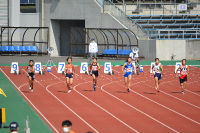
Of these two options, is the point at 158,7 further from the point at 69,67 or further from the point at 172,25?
the point at 69,67

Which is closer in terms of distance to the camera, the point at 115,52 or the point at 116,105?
the point at 116,105

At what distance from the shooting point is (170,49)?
126 ft

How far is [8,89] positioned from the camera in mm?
19922

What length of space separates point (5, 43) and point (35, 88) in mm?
25862

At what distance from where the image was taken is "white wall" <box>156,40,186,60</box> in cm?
3809

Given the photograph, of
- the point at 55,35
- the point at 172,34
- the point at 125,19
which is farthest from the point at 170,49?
the point at 55,35

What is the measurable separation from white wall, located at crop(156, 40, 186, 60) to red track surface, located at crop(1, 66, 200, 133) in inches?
542

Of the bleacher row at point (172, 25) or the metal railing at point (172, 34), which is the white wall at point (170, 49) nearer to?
the metal railing at point (172, 34)

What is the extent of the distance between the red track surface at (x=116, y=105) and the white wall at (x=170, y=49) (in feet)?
45.2

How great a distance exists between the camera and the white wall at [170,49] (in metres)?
38.1

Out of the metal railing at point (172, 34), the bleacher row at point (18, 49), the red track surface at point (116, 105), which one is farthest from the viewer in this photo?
the bleacher row at point (18, 49)

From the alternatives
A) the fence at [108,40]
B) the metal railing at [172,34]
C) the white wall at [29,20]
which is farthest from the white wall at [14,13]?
the metal railing at [172,34]

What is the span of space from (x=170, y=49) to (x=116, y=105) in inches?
923

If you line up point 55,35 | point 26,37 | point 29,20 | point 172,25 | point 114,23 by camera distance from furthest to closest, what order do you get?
point 29,20
point 26,37
point 55,35
point 172,25
point 114,23
